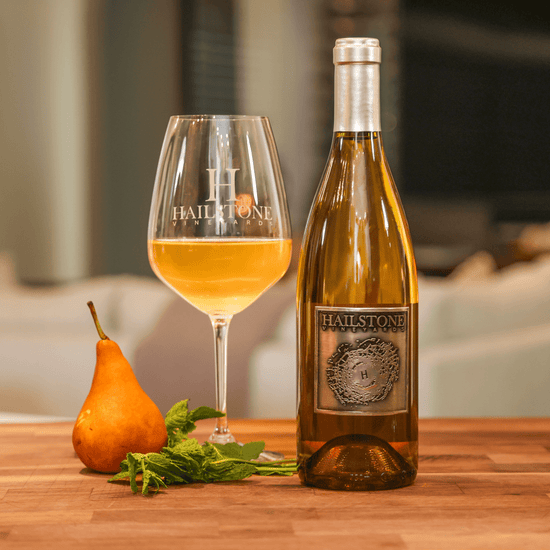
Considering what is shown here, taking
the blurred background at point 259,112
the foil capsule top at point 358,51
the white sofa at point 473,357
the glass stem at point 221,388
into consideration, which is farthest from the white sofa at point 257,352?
the foil capsule top at point 358,51

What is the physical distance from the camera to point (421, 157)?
372 cm

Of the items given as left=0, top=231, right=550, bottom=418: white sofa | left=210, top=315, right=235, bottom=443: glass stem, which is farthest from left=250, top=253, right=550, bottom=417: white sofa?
left=210, top=315, right=235, bottom=443: glass stem

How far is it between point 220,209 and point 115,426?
222 mm

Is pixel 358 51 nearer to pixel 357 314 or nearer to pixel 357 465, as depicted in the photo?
pixel 357 314

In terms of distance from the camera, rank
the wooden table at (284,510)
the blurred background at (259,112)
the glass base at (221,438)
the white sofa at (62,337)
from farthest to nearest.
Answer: the blurred background at (259,112), the white sofa at (62,337), the glass base at (221,438), the wooden table at (284,510)

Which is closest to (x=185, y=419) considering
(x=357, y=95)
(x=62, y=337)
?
(x=357, y=95)

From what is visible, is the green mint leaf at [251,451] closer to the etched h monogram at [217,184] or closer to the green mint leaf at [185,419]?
the green mint leaf at [185,419]

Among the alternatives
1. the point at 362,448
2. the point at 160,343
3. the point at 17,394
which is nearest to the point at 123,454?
the point at 362,448

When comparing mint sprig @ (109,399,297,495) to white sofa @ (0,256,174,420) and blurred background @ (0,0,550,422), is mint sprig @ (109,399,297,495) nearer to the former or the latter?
white sofa @ (0,256,174,420)

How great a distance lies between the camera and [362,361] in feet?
2.06

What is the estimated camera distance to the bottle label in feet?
2.06

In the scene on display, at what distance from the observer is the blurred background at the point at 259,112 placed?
12.0ft

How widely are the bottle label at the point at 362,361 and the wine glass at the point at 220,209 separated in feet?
0.43

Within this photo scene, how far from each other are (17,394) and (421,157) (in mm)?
2153
